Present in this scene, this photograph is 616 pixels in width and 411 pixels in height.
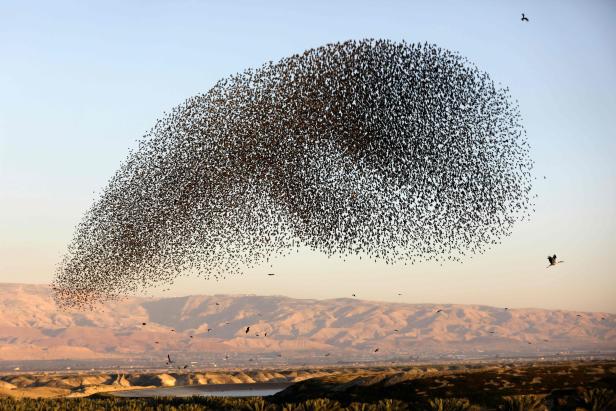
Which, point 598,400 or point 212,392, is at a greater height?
point 598,400

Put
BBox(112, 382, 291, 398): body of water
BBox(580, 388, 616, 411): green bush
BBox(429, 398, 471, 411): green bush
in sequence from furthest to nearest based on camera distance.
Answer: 1. BBox(112, 382, 291, 398): body of water
2. BBox(580, 388, 616, 411): green bush
3. BBox(429, 398, 471, 411): green bush

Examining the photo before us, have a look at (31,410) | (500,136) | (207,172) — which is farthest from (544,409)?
(207,172)

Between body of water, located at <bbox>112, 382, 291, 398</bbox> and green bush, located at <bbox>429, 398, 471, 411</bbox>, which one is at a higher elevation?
green bush, located at <bbox>429, 398, 471, 411</bbox>

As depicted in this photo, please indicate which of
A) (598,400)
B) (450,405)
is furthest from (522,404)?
(598,400)

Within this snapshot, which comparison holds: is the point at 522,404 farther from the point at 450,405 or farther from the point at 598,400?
the point at 598,400

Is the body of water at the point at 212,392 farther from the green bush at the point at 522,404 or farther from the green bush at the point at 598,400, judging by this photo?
the green bush at the point at 598,400

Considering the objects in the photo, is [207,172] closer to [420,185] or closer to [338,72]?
[338,72]

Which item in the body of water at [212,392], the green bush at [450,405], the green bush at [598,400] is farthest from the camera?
the body of water at [212,392]

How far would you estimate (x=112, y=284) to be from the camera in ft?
241

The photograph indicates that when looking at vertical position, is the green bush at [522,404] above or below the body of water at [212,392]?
above

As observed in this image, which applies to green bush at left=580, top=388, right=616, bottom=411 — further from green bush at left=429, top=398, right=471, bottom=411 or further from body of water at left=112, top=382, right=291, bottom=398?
body of water at left=112, top=382, right=291, bottom=398

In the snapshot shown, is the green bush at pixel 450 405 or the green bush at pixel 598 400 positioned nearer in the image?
the green bush at pixel 450 405

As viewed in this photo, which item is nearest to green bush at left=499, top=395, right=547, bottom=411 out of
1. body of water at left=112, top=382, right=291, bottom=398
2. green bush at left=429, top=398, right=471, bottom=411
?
green bush at left=429, top=398, right=471, bottom=411

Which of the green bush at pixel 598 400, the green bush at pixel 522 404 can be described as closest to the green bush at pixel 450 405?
the green bush at pixel 522 404
